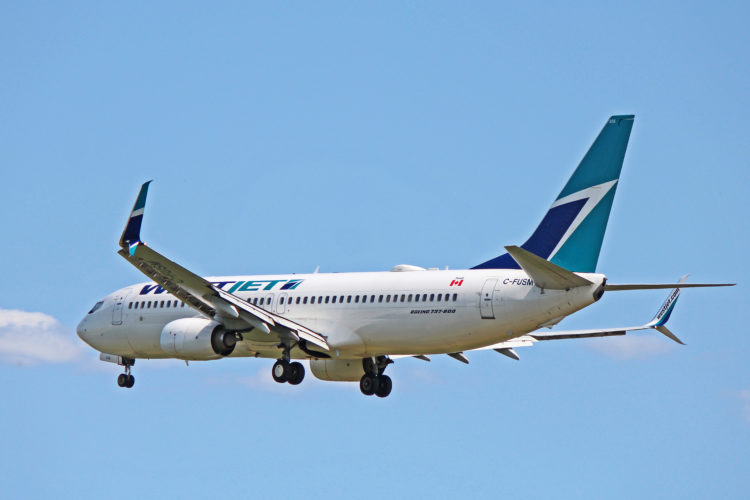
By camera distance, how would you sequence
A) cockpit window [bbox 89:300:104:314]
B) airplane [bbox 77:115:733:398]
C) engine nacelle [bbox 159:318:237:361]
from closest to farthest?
airplane [bbox 77:115:733:398], engine nacelle [bbox 159:318:237:361], cockpit window [bbox 89:300:104:314]

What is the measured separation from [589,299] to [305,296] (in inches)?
473

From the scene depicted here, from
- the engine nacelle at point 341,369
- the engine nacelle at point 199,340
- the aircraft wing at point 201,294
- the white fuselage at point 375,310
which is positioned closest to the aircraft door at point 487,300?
the white fuselage at point 375,310

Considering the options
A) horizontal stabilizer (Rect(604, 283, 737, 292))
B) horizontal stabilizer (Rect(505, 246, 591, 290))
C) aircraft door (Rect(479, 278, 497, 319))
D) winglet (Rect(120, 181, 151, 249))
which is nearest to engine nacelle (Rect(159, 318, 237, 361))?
winglet (Rect(120, 181, 151, 249))

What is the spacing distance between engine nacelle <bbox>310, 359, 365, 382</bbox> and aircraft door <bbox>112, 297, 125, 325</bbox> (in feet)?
25.1

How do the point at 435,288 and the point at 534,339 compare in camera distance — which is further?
the point at 534,339

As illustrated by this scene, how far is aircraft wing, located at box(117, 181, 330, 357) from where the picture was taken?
41406 mm

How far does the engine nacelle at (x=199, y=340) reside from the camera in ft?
149

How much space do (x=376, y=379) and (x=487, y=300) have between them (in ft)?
28.1

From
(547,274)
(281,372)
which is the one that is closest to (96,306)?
(281,372)

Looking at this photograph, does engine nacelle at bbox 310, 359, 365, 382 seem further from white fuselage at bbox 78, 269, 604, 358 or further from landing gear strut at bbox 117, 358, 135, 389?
landing gear strut at bbox 117, 358, 135, 389

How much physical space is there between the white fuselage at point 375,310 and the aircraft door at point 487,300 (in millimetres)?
31

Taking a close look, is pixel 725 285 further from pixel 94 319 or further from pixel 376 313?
pixel 94 319

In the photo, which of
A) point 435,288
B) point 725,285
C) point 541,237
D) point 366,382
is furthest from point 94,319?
point 725,285

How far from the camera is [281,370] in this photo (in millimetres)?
46594
